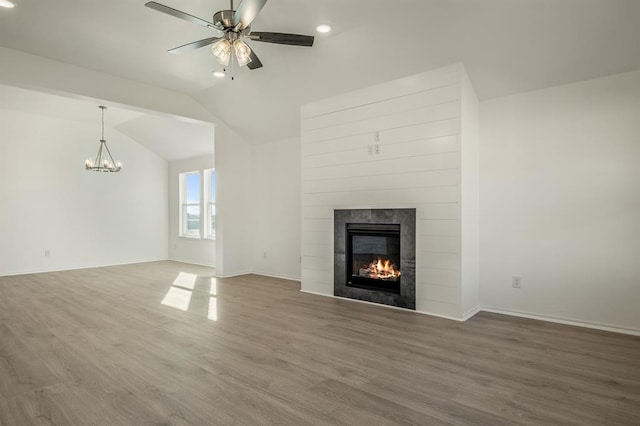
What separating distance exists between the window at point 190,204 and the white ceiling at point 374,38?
4.15 metres

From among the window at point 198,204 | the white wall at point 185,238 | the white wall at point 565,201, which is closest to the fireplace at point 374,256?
the white wall at point 565,201

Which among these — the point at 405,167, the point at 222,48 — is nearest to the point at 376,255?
the point at 405,167

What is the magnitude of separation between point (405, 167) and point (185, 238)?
6.36m

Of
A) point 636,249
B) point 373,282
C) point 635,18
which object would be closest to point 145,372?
point 373,282

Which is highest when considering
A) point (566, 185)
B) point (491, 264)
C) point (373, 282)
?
point (566, 185)

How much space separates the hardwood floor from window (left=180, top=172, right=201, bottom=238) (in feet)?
14.5

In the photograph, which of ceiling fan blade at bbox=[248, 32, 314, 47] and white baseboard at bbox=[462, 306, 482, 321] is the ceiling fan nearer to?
ceiling fan blade at bbox=[248, 32, 314, 47]

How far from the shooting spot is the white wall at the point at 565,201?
11.1 feet

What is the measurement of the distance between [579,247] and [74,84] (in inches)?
243

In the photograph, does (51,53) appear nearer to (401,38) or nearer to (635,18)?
(401,38)

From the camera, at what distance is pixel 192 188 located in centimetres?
888

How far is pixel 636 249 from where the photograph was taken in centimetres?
333

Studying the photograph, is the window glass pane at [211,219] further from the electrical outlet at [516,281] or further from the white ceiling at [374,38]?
the electrical outlet at [516,281]

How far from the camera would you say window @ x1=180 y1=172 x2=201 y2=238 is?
8711 mm
